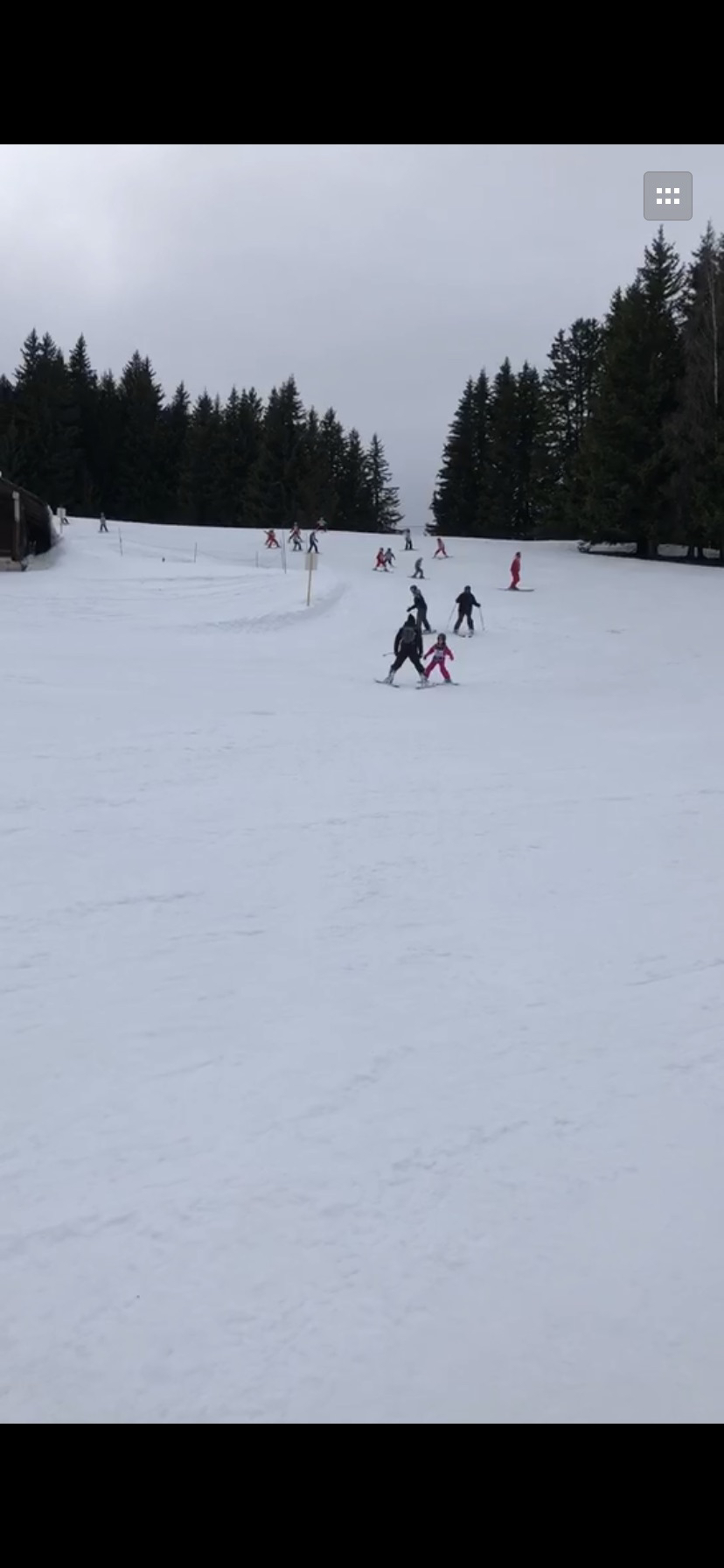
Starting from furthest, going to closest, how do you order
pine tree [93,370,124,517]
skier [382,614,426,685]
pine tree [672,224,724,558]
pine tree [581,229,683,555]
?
1. pine tree [93,370,124,517]
2. pine tree [581,229,683,555]
3. pine tree [672,224,724,558]
4. skier [382,614,426,685]

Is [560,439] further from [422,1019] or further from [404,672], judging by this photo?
[422,1019]

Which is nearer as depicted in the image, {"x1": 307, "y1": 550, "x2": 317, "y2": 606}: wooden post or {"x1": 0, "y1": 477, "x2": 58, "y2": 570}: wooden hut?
{"x1": 307, "y1": 550, "x2": 317, "y2": 606}: wooden post

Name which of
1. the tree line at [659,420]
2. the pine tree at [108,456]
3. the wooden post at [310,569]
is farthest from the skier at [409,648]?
the pine tree at [108,456]

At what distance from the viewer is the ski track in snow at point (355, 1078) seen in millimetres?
4531

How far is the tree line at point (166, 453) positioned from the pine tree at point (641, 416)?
1175 inches

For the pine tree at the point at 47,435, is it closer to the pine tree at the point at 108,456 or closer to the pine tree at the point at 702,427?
the pine tree at the point at 108,456

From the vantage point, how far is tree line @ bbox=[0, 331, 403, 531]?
7644 cm

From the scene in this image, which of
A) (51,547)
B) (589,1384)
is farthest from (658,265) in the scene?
(589,1384)

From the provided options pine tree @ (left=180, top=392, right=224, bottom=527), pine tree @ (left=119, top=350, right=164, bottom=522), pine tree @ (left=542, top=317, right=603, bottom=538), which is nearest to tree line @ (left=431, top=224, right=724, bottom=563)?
pine tree @ (left=542, top=317, right=603, bottom=538)

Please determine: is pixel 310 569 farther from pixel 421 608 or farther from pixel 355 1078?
pixel 355 1078

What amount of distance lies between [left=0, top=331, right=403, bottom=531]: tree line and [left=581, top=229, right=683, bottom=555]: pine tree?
2985 cm

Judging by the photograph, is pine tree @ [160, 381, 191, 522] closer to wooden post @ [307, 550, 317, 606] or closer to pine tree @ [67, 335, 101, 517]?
pine tree @ [67, 335, 101, 517]

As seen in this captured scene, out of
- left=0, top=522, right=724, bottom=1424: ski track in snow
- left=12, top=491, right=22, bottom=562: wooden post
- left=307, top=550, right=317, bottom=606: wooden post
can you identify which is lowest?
left=0, top=522, right=724, bottom=1424: ski track in snow
